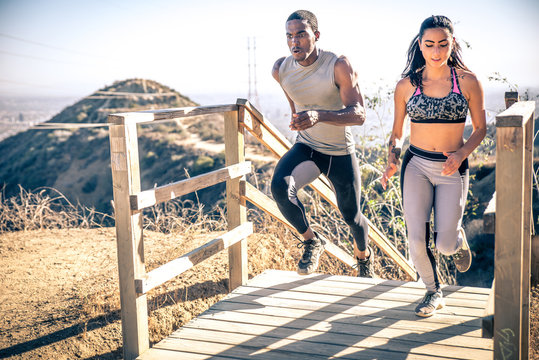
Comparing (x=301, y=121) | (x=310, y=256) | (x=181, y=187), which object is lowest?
(x=310, y=256)

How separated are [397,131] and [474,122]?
517 mm

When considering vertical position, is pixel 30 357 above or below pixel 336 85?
below

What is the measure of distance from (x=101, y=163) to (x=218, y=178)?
47086 millimetres

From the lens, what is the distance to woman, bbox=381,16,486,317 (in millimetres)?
3158

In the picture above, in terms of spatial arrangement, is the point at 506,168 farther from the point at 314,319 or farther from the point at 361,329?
the point at 314,319

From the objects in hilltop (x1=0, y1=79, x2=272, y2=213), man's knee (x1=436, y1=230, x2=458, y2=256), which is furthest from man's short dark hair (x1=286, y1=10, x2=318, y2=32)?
hilltop (x1=0, y1=79, x2=272, y2=213)

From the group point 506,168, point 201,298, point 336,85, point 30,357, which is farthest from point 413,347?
point 30,357

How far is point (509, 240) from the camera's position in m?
2.20

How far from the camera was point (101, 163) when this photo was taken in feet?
160

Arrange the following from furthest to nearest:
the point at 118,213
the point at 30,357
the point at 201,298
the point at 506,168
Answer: the point at 201,298 → the point at 30,357 → the point at 118,213 → the point at 506,168

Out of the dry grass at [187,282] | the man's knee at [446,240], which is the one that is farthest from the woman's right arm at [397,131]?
the dry grass at [187,282]

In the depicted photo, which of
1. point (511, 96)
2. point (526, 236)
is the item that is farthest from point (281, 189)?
point (526, 236)

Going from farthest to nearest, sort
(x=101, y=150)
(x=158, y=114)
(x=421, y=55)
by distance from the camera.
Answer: (x=101, y=150)
(x=421, y=55)
(x=158, y=114)

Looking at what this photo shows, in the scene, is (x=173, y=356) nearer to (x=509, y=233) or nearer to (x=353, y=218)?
(x=353, y=218)
